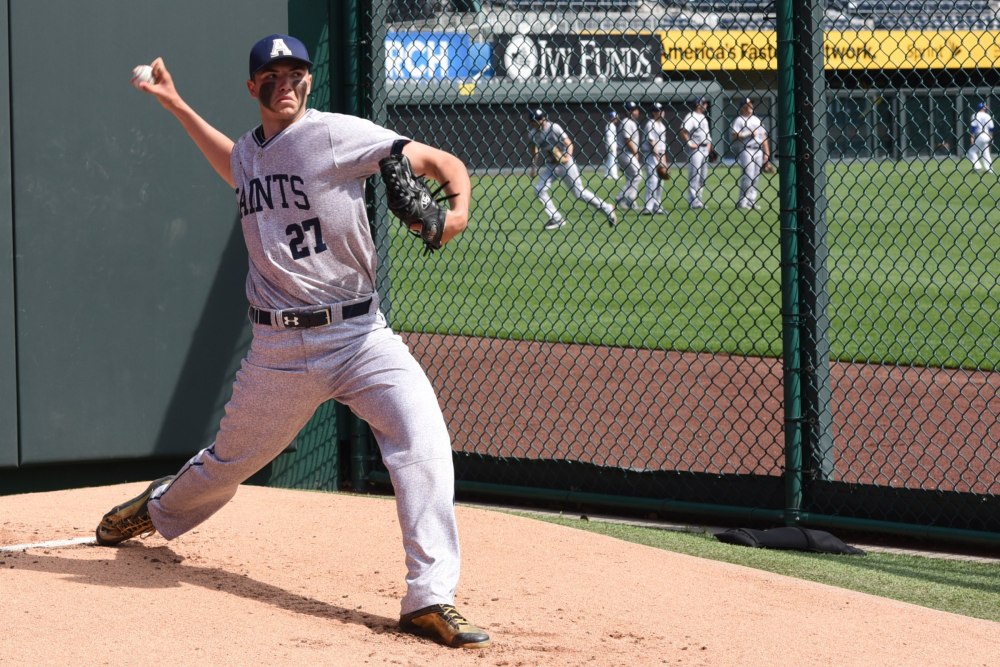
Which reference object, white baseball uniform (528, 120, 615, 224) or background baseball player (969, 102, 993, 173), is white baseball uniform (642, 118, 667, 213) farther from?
background baseball player (969, 102, 993, 173)

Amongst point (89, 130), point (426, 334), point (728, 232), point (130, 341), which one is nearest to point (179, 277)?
point (130, 341)

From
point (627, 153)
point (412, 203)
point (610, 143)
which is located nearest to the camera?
point (412, 203)

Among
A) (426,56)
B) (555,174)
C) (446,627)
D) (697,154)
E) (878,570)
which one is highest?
(426,56)

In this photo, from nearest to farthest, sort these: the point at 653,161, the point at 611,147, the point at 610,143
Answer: the point at 611,147 < the point at 610,143 < the point at 653,161

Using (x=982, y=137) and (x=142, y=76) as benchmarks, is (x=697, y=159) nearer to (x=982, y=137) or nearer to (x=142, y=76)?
(x=982, y=137)

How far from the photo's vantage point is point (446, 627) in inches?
146

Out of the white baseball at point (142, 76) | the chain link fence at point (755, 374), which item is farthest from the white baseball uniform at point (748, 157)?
the white baseball at point (142, 76)

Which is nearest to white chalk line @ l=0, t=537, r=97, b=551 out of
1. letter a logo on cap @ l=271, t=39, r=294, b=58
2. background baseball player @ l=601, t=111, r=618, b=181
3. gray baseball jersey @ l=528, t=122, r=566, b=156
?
letter a logo on cap @ l=271, t=39, r=294, b=58

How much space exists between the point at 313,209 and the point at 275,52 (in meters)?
0.49

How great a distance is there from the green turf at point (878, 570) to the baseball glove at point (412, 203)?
87.1 inches

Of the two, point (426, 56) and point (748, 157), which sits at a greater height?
point (426, 56)

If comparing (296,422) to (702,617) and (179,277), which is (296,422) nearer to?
(702,617)

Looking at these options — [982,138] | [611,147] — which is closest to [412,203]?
[611,147]

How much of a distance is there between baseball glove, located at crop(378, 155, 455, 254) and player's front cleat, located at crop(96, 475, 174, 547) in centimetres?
147
